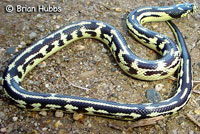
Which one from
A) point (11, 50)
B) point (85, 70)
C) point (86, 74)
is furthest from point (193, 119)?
point (11, 50)

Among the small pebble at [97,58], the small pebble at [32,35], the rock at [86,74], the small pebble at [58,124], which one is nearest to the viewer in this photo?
the small pebble at [58,124]

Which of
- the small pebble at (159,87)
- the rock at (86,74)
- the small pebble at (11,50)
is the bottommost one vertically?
the small pebble at (159,87)

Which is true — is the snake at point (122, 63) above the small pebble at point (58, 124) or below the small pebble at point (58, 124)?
above

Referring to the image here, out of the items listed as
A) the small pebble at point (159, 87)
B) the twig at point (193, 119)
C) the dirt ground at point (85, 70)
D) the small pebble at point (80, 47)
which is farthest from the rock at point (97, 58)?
the twig at point (193, 119)

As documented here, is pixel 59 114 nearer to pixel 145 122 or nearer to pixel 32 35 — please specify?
pixel 145 122

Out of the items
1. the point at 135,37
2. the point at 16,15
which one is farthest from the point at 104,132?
the point at 16,15

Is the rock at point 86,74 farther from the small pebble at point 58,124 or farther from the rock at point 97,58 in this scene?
the small pebble at point 58,124

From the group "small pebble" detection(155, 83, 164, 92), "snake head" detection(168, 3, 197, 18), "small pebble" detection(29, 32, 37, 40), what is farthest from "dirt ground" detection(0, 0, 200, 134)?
"snake head" detection(168, 3, 197, 18)
